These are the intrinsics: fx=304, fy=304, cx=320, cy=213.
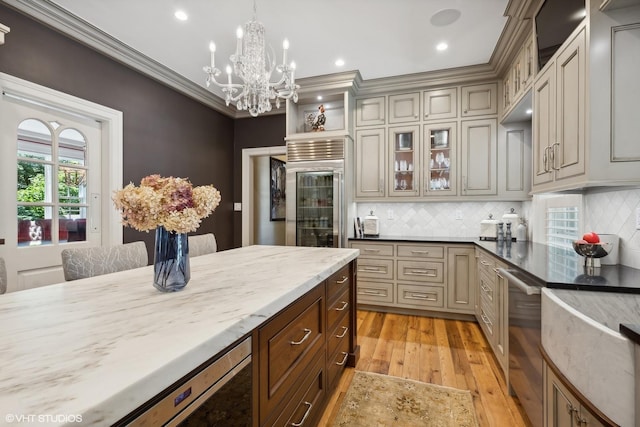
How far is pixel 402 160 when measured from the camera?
3.74m

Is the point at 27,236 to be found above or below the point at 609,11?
below

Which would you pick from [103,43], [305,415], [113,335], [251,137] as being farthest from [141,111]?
[305,415]

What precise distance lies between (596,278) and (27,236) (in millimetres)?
3762

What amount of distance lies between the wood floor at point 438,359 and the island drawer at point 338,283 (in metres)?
0.68

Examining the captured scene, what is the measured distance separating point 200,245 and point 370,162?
90.4 inches

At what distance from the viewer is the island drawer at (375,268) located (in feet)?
11.5

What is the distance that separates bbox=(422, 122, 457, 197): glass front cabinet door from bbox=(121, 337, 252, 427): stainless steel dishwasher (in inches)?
125

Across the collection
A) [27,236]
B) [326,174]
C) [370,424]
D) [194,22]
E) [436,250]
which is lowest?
[370,424]

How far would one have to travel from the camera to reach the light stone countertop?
1.59 feet

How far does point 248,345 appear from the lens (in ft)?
3.01

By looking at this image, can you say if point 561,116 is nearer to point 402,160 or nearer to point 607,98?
point 607,98

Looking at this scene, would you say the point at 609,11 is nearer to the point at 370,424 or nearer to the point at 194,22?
the point at 370,424

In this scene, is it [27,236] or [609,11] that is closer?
[609,11]

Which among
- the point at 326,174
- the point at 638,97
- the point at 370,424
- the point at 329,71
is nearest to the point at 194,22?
the point at 329,71
